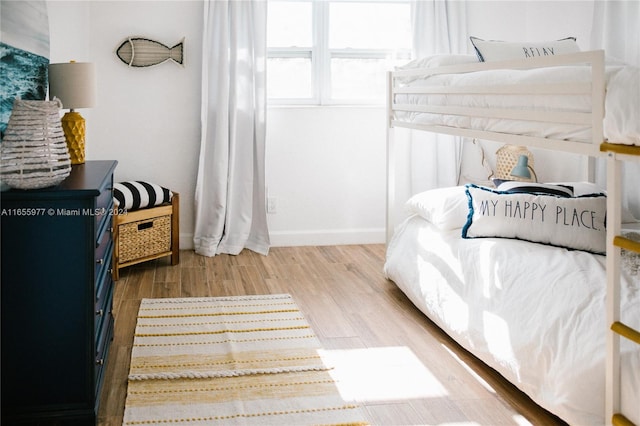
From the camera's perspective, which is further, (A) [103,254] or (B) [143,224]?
(B) [143,224]

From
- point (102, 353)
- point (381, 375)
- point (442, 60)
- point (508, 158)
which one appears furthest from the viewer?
point (508, 158)

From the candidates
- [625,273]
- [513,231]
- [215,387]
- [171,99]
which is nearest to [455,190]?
[513,231]

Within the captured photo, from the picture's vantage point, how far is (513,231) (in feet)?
9.99

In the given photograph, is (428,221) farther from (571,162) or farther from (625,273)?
(571,162)

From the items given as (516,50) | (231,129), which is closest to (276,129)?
(231,129)

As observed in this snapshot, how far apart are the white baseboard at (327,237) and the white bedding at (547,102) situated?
163 cm

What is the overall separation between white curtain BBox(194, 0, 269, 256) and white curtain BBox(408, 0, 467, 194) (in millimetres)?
1104

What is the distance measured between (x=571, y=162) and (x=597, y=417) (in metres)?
3.03

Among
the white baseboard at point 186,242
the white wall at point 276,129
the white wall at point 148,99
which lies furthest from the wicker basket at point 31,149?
the white baseboard at point 186,242

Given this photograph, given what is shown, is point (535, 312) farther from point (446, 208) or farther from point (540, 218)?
point (446, 208)

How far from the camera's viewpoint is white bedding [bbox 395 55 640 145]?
1989 mm

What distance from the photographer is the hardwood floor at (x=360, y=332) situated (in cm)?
246

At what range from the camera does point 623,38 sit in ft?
13.2

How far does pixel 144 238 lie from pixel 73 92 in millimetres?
1507
